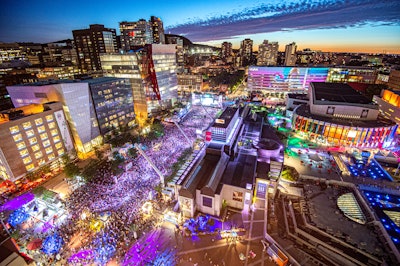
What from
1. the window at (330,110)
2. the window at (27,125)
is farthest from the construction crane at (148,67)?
the window at (330,110)

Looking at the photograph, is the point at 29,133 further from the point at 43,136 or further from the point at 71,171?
the point at 71,171

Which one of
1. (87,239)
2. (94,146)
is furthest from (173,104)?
(87,239)

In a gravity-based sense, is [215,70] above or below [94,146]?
above

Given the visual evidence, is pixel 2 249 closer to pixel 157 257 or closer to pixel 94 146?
pixel 157 257

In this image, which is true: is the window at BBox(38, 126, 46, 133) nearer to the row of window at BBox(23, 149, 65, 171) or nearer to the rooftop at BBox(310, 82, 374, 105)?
the row of window at BBox(23, 149, 65, 171)

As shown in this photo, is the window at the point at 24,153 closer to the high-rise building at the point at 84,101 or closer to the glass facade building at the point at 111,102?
the high-rise building at the point at 84,101

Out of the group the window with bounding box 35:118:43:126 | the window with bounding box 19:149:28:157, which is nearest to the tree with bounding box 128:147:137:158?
the window with bounding box 35:118:43:126
